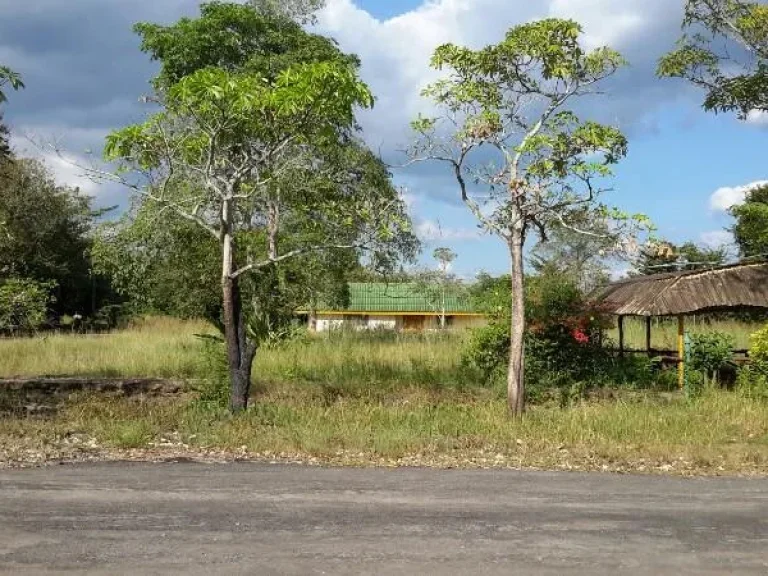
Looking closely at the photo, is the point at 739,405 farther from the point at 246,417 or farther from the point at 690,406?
the point at 246,417

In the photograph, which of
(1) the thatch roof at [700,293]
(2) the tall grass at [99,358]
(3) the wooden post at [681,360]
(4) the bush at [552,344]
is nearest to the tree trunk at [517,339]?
(4) the bush at [552,344]

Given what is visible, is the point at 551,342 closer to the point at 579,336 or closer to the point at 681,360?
the point at 579,336

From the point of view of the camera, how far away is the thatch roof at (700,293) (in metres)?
17.0

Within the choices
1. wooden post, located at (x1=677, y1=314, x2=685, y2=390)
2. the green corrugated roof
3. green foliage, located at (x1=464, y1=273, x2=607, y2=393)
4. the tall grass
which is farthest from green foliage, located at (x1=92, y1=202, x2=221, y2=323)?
the green corrugated roof

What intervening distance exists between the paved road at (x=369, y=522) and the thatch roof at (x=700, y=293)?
26.0 ft

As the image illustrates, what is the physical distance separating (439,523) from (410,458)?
340cm

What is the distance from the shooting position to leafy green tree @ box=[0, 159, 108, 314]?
4144cm

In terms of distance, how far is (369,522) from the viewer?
7418 mm

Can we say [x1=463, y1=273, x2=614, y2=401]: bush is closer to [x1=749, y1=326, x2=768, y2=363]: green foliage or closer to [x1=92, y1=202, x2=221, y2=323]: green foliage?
[x1=749, y1=326, x2=768, y2=363]: green foliage

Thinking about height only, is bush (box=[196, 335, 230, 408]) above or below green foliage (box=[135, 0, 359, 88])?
below

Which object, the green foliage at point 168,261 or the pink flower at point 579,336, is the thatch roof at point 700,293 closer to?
the pink flower at point 579,336

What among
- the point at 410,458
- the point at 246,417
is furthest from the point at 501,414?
the point at 246,417

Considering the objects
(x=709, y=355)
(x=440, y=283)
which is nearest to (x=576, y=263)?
(x=440, y=283)

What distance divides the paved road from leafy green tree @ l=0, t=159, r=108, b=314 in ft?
104
